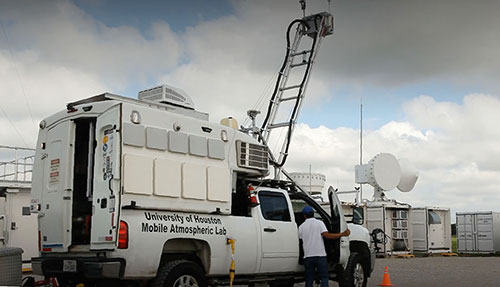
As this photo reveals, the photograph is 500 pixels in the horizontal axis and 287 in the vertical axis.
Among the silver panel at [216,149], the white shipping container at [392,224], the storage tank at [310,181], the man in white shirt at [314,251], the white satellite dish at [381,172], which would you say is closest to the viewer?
the silver panel at [216,149]

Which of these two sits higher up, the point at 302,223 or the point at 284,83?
the point at 284,83

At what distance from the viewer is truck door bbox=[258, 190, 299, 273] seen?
998 centimetres

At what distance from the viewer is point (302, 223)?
35.2ft

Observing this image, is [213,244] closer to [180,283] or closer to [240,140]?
[180,283]

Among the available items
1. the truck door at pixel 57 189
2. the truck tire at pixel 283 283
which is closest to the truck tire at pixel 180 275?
the truck door at pixel 57 189

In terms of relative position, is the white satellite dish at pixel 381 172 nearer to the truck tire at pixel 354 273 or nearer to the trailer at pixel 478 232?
the trailer at pixel 478 232

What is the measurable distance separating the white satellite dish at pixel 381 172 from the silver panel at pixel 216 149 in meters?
19.2

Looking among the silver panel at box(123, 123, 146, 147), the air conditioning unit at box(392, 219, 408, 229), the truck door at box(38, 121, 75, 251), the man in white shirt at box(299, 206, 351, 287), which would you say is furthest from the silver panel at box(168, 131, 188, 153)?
the air conditioning unit at box(392, 219, 408, 229)

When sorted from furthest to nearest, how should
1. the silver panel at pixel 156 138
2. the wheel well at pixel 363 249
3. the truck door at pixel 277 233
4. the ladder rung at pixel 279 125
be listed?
1. the ladder rung at pixel 279 125
2. the wheel well at pixel 363 249
3. the truck door at pixel 277 233
4. the silver panel at pixel 156 138

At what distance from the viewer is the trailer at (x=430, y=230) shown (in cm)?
2917

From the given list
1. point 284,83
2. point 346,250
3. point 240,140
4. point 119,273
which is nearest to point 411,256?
point 284,83

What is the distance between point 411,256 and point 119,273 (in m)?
22.4

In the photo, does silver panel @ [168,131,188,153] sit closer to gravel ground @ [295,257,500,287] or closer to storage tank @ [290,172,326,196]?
gravel ground @ [295,257,500,287]

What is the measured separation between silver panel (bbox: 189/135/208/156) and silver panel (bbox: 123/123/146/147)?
91 cm
